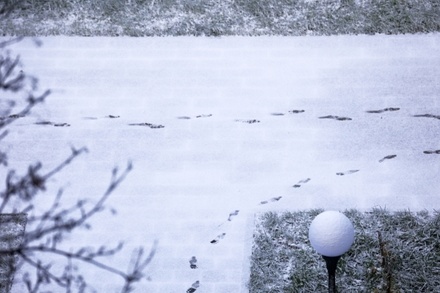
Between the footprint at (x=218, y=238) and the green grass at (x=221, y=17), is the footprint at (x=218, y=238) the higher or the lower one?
the lower one

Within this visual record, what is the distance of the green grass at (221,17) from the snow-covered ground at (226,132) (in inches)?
7.0

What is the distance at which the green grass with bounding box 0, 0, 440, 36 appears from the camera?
8359mm

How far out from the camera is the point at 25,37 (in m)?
8.55

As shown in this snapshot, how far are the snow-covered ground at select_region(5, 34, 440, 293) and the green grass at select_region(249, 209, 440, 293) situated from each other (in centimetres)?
17

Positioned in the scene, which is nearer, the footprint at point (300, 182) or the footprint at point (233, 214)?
the footprint at point (233, 214)

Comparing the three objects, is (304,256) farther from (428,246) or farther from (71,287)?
(71,287)

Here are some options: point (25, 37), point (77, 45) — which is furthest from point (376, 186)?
point (25, 37)

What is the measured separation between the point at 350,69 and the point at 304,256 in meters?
2.75

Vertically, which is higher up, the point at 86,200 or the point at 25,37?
the point at 25,37

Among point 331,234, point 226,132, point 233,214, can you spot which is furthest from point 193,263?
point 331,234

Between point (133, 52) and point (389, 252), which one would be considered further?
point (133, 52)

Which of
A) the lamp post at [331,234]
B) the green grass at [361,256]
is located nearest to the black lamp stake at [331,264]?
the lamp post at [331,234]

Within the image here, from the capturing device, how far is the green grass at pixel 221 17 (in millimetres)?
8359

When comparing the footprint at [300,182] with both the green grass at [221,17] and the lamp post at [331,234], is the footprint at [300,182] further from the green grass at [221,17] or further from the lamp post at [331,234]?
the lamp post at [331,234]
